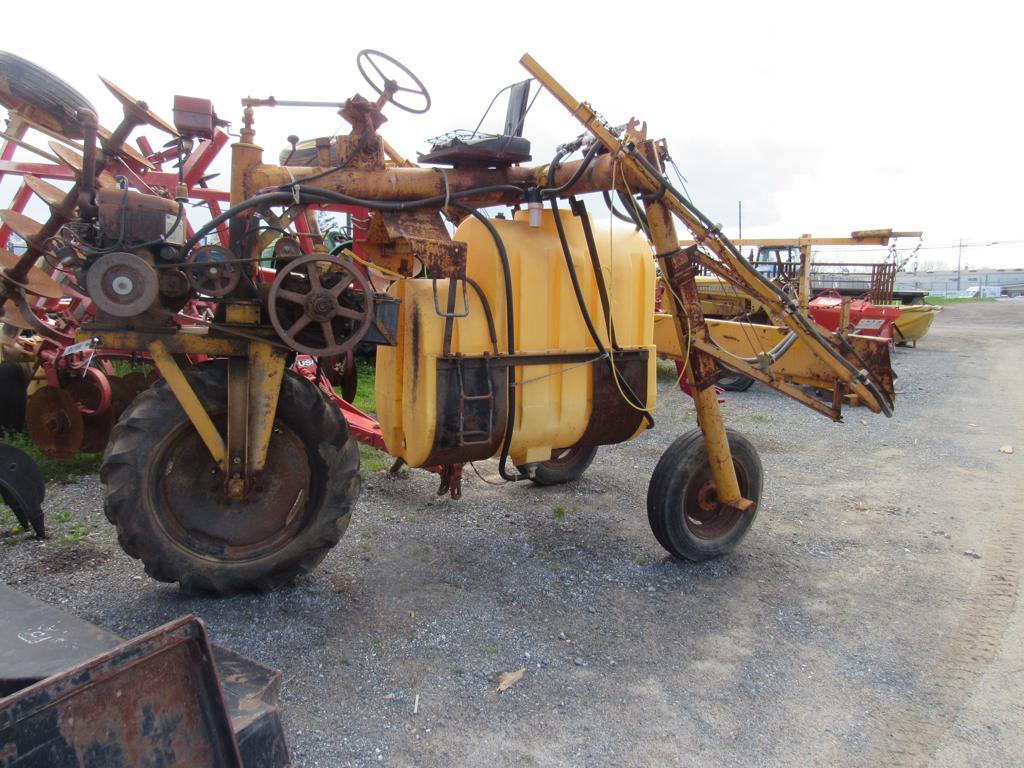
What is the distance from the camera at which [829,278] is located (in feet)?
75.3

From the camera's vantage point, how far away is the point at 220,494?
3.87 meters

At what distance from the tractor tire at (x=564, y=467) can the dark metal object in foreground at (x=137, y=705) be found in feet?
13.0

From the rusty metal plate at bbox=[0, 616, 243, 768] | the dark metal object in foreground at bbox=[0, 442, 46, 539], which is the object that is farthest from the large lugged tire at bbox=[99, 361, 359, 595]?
the rusty metal plate at bbox=[0, 616, 243, 768]

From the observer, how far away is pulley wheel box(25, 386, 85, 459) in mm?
6156

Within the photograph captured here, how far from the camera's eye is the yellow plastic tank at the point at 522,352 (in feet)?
13.1

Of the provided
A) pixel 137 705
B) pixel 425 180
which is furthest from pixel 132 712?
pixel 425 180

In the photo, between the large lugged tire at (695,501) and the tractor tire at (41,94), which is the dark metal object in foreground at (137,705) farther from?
the tractor tire at (41,94)

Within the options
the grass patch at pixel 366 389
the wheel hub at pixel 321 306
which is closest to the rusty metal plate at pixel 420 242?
the wheel hub at pixel 321 306

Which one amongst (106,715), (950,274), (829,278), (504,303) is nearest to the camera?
(106,715)

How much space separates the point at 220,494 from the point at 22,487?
163cm

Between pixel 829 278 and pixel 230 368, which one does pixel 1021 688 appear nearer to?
pixel 230 368

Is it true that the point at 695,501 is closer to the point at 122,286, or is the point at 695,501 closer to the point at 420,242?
the point at 420,242

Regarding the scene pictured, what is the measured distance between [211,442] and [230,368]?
375 millimetres

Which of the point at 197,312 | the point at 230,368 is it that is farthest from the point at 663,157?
the point at 197,312
